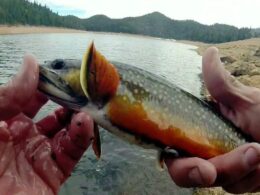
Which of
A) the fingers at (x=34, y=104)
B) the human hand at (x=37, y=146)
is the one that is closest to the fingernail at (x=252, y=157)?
the human hand at (x=37, y=146)

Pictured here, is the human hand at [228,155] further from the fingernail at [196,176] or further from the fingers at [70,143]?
the fingers at [70,143]

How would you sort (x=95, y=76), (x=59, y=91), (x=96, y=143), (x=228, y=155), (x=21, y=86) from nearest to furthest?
(x=21, y=86) < (x=95, y=76) < (x=59, y=91) < (x=228, y=155) < (x=96, y=143)

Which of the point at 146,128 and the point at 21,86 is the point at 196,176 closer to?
the point at 146,128

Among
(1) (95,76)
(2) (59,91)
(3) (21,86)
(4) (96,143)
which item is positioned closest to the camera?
(3) (21,86)

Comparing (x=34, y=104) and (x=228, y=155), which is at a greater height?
(x=34, y=104)

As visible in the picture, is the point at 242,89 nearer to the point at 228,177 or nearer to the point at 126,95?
the point at 228,177

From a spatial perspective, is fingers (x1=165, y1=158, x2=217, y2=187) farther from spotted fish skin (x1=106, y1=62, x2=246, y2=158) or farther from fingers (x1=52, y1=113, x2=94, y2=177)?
fingers (x1=52, y1=113, x2=94, y2=177)

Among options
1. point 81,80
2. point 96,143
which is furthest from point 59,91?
point 96,143
